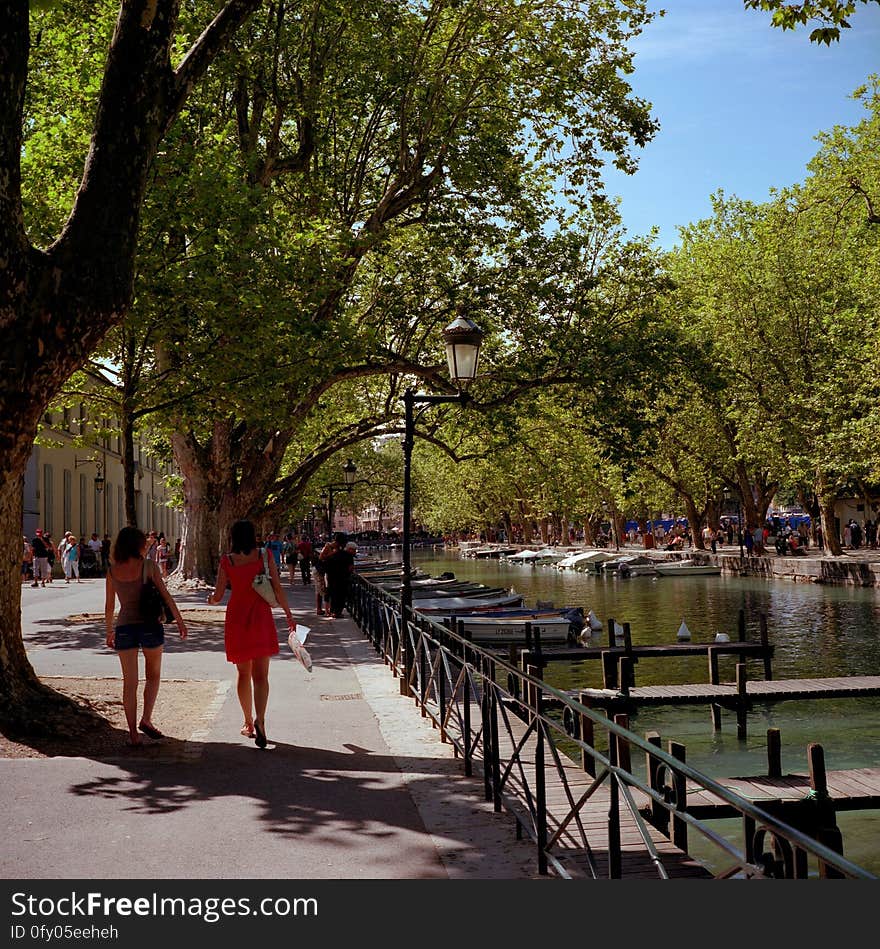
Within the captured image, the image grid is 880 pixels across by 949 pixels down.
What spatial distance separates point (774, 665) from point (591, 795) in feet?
53.4

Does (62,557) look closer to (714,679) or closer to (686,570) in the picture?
(686,570)

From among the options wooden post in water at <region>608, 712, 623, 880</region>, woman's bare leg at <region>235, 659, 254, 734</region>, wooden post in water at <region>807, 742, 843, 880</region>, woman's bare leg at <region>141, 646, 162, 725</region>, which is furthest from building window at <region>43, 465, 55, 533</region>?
wooden post in water at <region>608, 712, 623, 880</region>

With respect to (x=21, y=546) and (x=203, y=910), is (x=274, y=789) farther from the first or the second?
(x=21, y=546)

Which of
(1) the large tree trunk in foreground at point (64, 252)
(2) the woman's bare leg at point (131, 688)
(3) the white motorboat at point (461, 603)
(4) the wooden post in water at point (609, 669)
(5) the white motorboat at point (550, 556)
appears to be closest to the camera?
(1) the large tree trunk in foreground at point (64, 252)

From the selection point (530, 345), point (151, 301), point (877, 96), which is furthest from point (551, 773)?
point (877, 96)

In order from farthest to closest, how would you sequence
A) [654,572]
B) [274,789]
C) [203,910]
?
1. [654,572]
2. [274,789]
3. [203,910]

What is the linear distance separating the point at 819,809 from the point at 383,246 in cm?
2023

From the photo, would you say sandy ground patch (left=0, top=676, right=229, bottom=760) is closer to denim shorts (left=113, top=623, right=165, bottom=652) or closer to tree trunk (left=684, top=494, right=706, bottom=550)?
denim shorts (left=113, top=623, right=165, bottom=652)

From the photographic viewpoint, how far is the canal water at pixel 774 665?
12.4 metres

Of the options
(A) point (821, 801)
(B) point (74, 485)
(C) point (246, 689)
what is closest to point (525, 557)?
(B) point (74, 485)

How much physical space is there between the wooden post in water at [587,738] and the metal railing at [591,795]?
52 millimetres

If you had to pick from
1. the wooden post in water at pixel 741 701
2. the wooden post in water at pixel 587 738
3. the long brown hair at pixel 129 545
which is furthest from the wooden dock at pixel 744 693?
the long brown hair at pixel 129 545

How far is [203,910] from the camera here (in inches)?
176

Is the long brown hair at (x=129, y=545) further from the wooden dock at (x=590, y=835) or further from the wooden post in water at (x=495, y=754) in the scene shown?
the wooden dock at (x=590, y=835)
